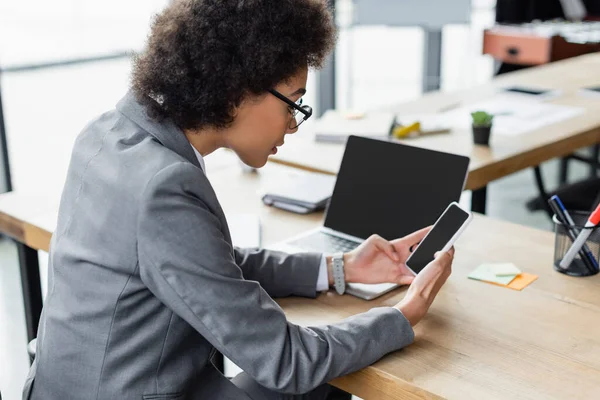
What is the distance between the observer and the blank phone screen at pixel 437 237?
157 cm

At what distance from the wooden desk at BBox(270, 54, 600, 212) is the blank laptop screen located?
1.49ft

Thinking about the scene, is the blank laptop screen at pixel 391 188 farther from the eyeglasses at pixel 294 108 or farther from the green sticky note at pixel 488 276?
the eyeglasses at pixel 294 108

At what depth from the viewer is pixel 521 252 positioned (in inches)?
68.8

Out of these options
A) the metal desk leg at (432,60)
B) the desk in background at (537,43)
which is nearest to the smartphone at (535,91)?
the desk in background at (537,43)

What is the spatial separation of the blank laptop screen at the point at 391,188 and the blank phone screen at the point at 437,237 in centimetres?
9

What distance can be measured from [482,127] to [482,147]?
0.07 m

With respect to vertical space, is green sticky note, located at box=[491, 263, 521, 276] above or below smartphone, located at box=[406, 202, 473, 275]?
below

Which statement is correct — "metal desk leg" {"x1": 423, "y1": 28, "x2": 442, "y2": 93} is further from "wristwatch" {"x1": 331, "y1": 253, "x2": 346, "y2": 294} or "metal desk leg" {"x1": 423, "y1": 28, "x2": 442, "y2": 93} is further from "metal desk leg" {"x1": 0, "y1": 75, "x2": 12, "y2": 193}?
"wristwatch" {"x1": 331, "y1": 253, "x2": 346, "y2": 294}

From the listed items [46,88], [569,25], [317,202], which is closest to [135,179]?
[317,202]

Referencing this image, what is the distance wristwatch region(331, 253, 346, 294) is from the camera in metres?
1.58

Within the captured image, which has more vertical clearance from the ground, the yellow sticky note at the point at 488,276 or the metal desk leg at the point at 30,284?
the yellow sticky note at the point at 488,276

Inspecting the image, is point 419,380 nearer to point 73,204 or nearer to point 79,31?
point 73,204

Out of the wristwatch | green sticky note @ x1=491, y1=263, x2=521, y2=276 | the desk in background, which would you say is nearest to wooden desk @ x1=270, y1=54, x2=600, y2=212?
green sticky note @ x1=491, y1=263, x2=521, y2=276

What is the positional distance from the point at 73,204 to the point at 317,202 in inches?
31.1
